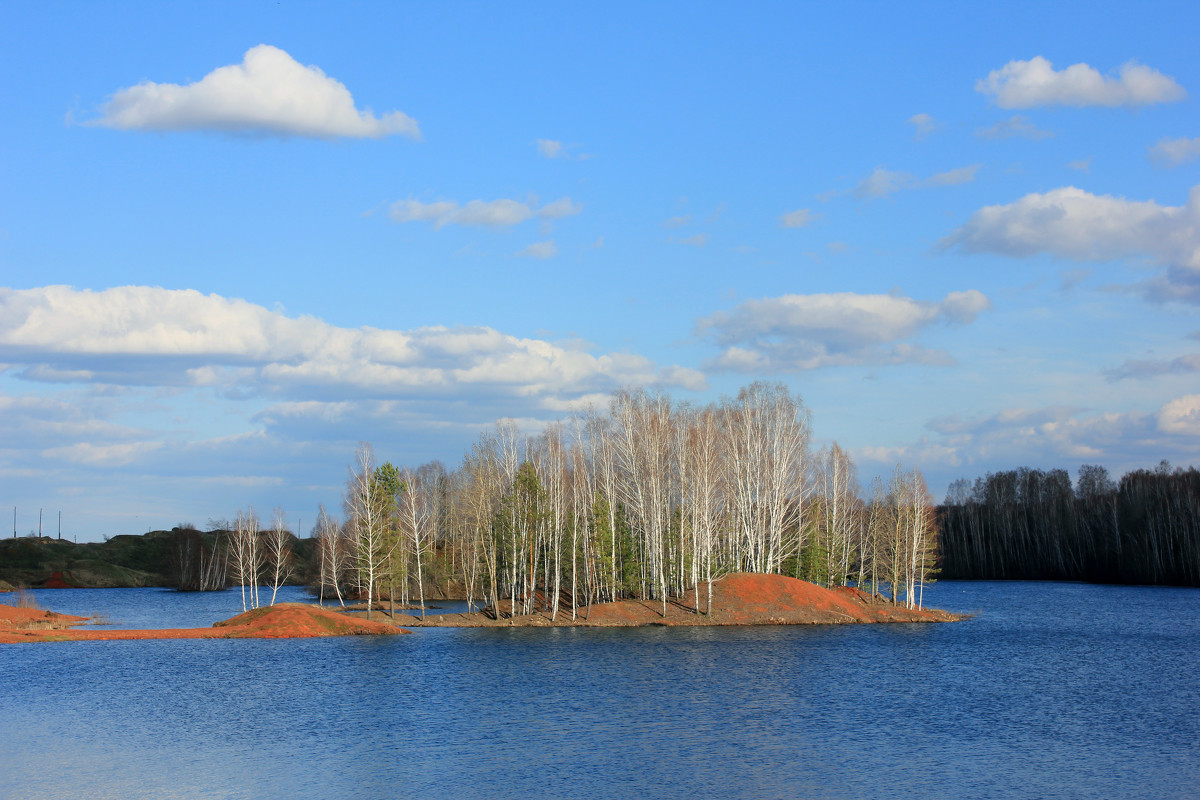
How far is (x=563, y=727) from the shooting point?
39156 mm

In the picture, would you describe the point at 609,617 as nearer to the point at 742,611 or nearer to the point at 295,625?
the point at 742,611

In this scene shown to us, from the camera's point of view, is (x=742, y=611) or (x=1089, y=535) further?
(x=1089, y=535)

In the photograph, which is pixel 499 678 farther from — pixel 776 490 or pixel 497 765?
pixel 776 490

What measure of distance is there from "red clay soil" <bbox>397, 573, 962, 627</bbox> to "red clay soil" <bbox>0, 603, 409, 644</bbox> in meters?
7.12

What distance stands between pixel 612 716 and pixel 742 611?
1565 inches

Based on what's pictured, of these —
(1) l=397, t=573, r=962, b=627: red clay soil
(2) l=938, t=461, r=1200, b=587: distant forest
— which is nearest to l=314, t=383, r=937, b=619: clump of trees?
(1) l=397, t=573, r=962, b=627: red clay soil

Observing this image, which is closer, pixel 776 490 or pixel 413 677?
pixel 413 677

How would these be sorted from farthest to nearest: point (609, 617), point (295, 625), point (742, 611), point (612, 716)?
point (609, 617) < point (742, 611) < point (295, 625) < point (612, 716)

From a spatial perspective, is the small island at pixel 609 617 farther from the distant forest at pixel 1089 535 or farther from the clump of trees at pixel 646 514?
the distant forest at pixel 1089 535

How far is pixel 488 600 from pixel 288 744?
5901cm

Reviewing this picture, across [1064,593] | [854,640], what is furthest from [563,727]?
[1064,593]

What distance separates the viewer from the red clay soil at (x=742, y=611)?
259ft

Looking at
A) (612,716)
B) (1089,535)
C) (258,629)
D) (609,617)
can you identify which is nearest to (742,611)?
(609,617)

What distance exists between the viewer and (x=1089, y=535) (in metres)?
158
